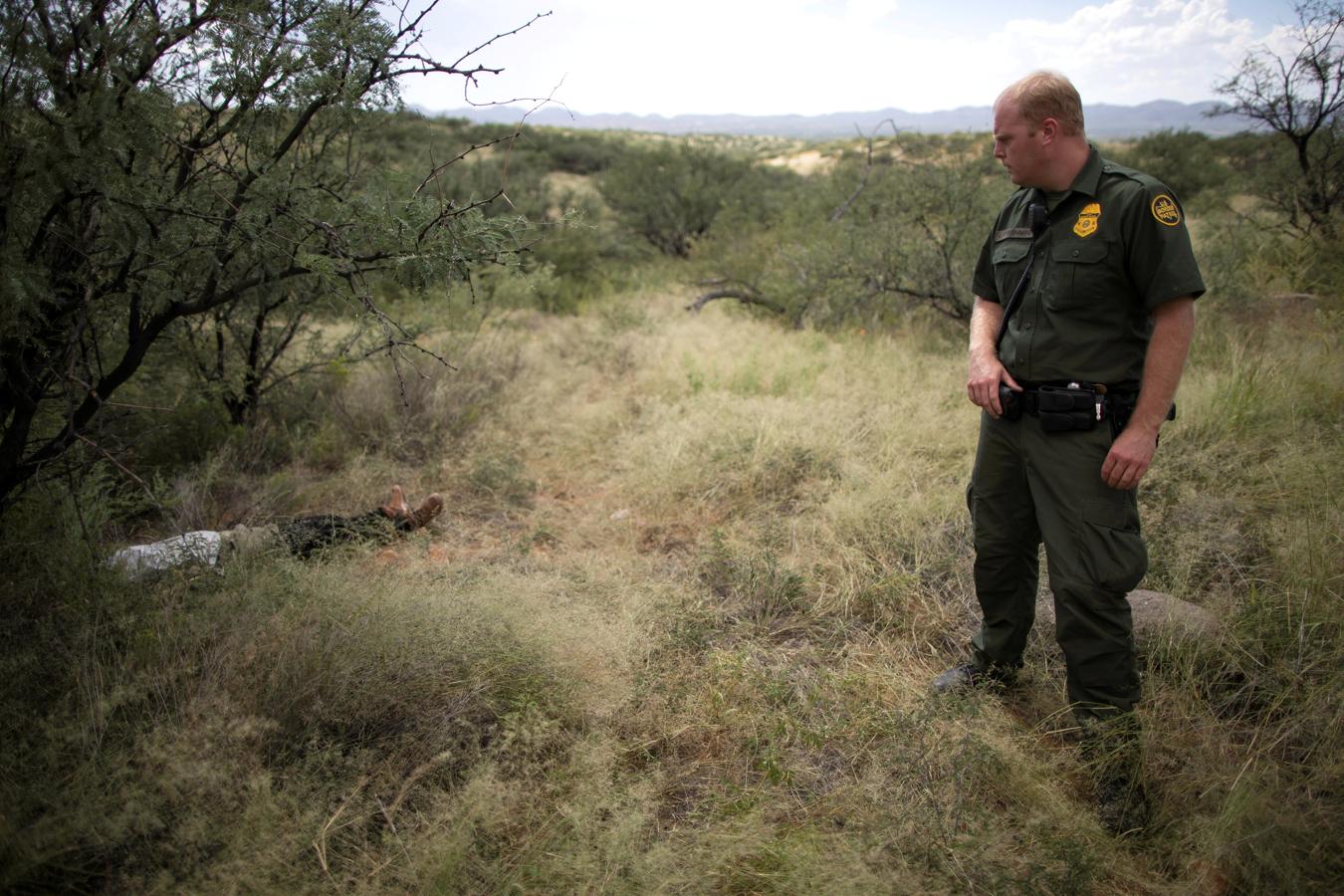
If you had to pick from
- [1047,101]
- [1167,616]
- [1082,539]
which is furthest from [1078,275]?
[1167,616]

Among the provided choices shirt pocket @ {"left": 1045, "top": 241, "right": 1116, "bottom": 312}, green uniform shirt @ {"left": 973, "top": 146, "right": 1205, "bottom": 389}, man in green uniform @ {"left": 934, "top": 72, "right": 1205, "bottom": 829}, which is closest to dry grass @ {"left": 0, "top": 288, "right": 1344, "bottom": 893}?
man in green uniform @ {"left": 934, "top": 72, "right": 1205, "bottom": 829}

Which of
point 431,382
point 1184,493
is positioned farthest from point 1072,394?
point 431,382

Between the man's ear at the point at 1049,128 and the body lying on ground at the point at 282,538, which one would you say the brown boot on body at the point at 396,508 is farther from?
the man's ear at the point at 1049,128

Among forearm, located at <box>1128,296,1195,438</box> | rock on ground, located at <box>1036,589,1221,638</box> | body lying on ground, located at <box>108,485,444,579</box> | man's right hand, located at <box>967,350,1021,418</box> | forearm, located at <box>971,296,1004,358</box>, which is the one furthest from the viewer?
body lying on ground, located at <box>108,485,444,579</box>

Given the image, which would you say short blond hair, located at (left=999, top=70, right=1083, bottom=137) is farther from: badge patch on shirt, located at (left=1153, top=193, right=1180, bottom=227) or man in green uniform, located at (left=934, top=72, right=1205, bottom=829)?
badge patch on shirt, located at (left=1153, top=193, right=1180, bottom=227)

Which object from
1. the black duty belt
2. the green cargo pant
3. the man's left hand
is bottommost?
the green cargo pant

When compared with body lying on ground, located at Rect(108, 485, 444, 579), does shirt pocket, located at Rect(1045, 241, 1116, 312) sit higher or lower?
higher

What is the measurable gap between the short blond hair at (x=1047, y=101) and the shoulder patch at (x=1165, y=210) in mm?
332

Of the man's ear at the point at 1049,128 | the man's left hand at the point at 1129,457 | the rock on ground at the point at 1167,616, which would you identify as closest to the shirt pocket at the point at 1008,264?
the man's ear at the point at 1049,128

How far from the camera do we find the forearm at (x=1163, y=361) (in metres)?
1.94

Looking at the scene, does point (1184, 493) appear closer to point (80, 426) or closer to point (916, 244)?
point (916, 244)

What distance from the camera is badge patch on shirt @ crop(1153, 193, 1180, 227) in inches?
77.0

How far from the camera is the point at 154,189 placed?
228 cm

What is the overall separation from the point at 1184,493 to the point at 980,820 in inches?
99.1
